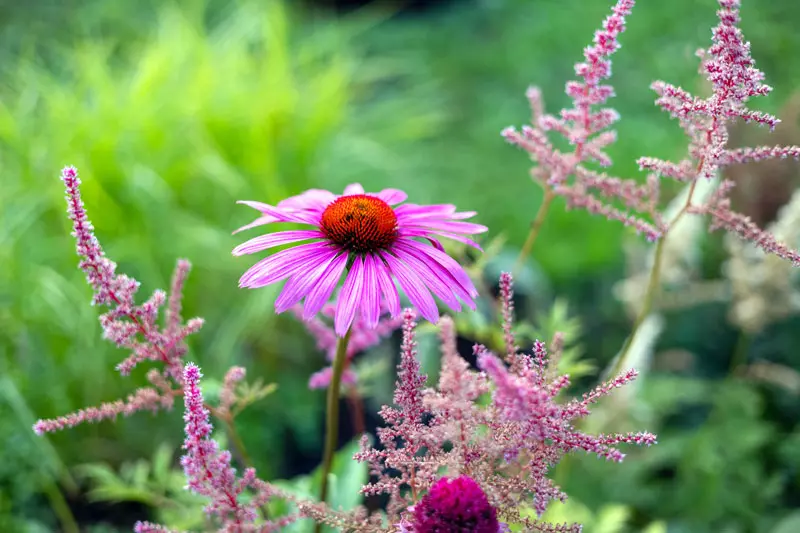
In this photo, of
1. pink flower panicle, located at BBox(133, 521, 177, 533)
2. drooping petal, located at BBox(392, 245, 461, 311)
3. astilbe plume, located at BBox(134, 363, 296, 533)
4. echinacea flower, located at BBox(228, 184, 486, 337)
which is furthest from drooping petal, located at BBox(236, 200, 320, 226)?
pink flower panicle, located at BBox(133, 521, 177, 533)

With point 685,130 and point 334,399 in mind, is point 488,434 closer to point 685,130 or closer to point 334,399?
point 334,399

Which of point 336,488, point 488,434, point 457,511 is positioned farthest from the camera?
point 336,488

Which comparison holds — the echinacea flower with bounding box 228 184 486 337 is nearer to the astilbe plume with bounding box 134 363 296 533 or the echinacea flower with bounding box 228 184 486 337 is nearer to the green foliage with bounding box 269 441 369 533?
the astilbe plume with bounding box 134 363 296 533

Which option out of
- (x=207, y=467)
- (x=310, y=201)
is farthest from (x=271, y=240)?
(x=207, y=467)

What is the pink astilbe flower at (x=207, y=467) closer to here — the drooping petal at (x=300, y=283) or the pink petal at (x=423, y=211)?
the drooping petal at (x=300, y=283)

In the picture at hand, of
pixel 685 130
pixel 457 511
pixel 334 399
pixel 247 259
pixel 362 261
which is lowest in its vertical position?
pixel 457 511

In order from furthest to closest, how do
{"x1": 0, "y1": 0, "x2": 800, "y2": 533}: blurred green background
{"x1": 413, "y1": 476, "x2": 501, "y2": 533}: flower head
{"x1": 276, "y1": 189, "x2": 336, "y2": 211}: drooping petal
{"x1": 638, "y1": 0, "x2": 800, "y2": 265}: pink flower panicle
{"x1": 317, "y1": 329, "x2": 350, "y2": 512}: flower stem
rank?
{"x1": 0, "y1": 0, "x2": 800, "y2": 533}: blurred green background
{"x1": 276, "y1": 189, "x2": 336, "y2": 211}: drooping petal
{"x1": 317, "y1": 329, "x2": 350, "y2": 512}: flower stem
{"x1": 638, "y1": 0, "x2": 800, "y2": 265}: pink flower panicle
{"x1": 413, "y1": 476, "x2": 501, "y2": 533}: flower head
